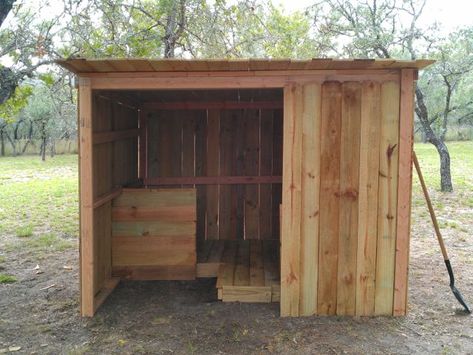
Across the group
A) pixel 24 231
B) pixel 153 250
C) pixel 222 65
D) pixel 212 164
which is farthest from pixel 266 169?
pixel 24 231

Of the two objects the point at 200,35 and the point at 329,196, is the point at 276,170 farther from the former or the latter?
the point at 200,35

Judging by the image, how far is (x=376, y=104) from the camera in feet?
13.8

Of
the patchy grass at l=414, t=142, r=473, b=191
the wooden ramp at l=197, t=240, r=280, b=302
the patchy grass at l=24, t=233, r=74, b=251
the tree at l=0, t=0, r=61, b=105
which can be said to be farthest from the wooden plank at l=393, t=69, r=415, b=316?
the patchy grass at l=414, t=142, r=473, b=191

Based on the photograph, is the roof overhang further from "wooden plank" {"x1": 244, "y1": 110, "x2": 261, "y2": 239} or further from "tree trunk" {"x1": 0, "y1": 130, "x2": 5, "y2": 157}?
"tree trunk" {"x1": 0, "y1": 130, "x2": 5, "y2": 157}

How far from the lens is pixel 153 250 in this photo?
17.3 ft

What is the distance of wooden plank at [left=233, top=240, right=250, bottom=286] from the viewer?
15.8 feet

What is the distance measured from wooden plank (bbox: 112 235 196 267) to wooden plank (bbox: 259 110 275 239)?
158cm

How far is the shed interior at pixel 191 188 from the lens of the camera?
499 centimetres

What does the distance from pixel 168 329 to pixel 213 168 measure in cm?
279

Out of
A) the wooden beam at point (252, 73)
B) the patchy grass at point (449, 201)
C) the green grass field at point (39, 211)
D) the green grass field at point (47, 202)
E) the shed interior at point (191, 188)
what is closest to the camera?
the wooden beam at point (252, 73)

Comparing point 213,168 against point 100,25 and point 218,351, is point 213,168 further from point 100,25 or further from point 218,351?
point 100,25

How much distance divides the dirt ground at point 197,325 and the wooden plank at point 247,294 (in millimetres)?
71

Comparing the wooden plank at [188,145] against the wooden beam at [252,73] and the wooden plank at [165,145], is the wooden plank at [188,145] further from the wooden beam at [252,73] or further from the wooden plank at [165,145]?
the wooden beam at [252,73]

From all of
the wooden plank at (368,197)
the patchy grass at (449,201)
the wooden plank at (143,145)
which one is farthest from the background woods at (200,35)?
the wooden plank at (368,197)
